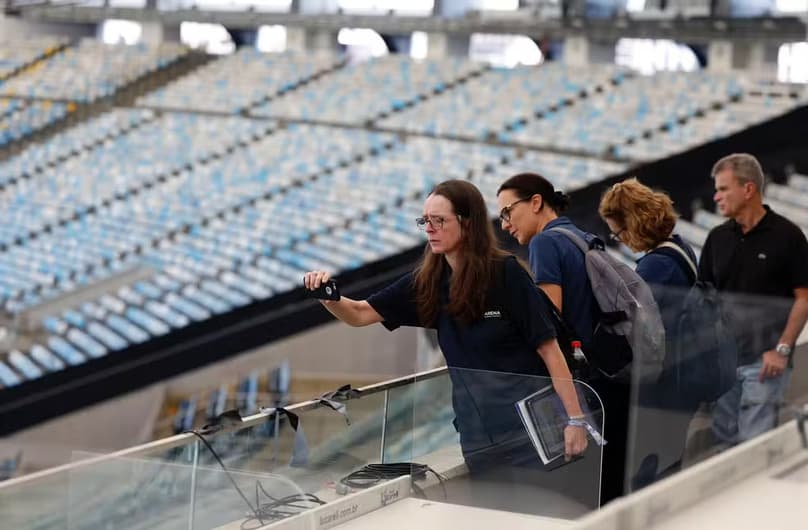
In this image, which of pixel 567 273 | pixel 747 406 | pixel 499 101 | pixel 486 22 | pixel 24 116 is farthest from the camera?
pixel 24 116

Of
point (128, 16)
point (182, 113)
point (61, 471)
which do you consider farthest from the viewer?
point (128, 16)

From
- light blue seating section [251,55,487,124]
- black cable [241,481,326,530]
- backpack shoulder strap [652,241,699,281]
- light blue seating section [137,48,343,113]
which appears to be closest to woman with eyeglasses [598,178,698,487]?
backpack shoulder strap [652,241,699,281]

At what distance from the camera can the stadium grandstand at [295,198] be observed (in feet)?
5.82

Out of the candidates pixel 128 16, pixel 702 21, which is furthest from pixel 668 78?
pixel 128 16

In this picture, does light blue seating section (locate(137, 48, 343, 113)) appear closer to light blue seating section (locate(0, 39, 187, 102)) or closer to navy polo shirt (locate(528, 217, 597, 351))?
light blue seating section (locate(0, 39, 187, 102))

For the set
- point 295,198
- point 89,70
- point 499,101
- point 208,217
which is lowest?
point 208,217

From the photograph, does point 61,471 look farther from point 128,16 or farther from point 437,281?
point 128,16

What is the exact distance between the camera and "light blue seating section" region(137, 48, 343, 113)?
46.5 ft

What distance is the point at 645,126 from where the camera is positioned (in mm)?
9773

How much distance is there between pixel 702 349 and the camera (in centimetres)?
186

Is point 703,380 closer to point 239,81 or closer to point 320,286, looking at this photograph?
point 320,286

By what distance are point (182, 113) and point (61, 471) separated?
1272 cm

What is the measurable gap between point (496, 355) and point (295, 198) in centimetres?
903

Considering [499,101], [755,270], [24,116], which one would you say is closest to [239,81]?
[24,116]
